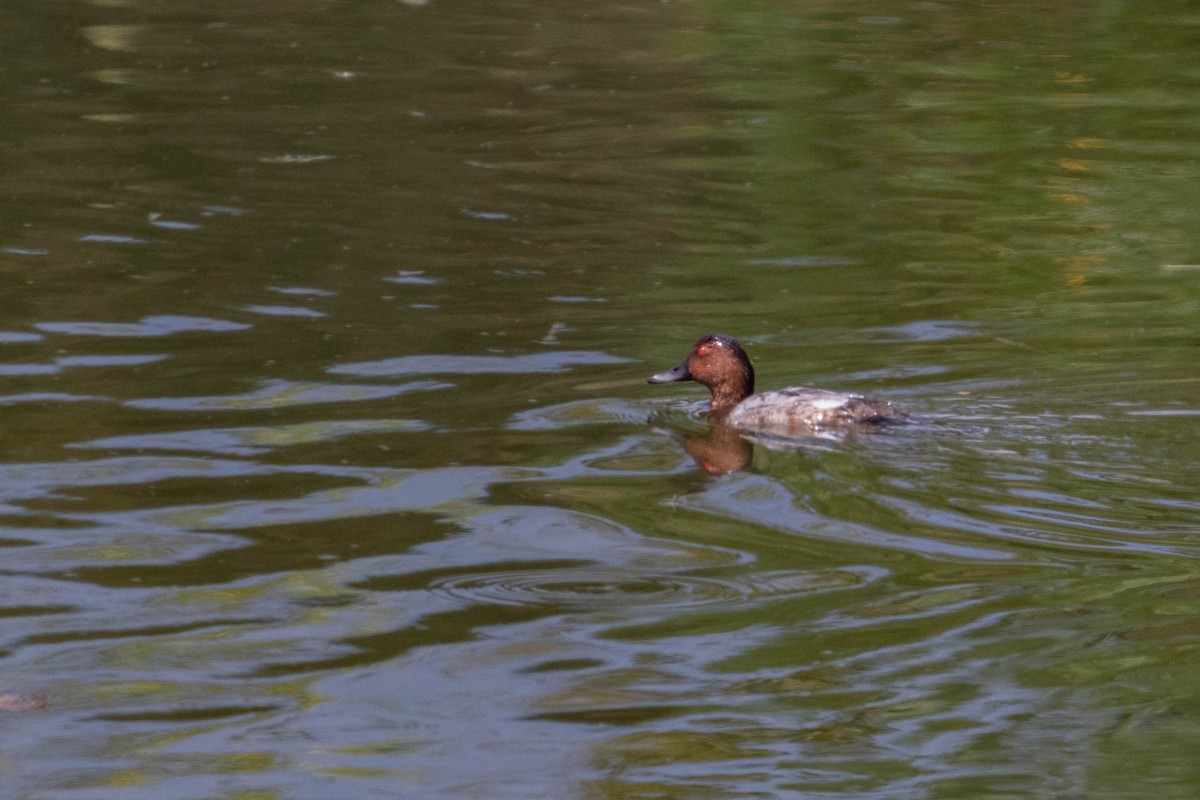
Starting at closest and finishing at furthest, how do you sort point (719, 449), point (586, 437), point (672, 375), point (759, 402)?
point (586, 437)
point (719, 449)
point (759, 402)
point (672, 375)

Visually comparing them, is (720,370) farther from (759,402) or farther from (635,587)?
(635,587)

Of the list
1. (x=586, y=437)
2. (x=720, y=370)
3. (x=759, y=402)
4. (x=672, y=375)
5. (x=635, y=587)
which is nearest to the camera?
(x=635, y=587)

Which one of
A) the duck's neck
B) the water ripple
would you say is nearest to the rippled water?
the water ripple

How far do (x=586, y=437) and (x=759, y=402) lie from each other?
96cm

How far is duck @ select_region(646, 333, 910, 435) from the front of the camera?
9148mm

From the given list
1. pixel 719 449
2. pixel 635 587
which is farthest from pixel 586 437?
pixel 635 587

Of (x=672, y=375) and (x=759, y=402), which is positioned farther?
(x=672, y=375)

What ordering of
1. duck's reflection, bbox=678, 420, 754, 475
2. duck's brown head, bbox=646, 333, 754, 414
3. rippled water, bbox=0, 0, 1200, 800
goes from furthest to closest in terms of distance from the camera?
duck's brown head, bbox=646, 333, 754, 414 < duck's reflection, bbox=678, 420, 754, 475 < rippled water, bbox=0, 0, 1200, 800

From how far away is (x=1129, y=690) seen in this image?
6.23 metres

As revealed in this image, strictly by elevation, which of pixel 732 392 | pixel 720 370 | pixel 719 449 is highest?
pixel 720 370

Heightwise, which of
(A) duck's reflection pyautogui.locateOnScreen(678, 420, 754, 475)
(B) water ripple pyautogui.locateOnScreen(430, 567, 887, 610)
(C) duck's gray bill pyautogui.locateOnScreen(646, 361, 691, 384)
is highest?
(C) duck's gray bill pyautogui.locateOnScreen(646, 361, 691, 384)

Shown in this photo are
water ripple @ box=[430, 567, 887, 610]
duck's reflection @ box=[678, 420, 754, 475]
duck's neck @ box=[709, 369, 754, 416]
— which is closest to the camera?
water ripple @ box=[430, 567, 887, 610]

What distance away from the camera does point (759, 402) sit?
9.77 m

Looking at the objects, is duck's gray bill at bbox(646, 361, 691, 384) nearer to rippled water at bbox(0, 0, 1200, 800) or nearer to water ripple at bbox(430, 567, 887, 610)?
rippled water at bbox(0, 0, 1200, 800)
